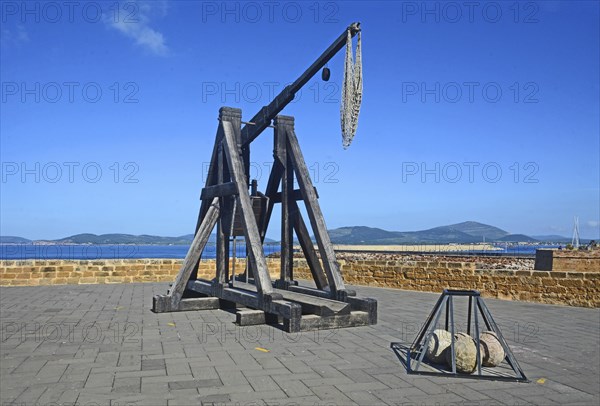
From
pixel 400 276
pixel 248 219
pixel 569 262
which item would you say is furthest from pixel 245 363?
pixel 569 262

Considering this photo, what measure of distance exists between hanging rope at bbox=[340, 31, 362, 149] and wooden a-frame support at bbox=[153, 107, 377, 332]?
221cm

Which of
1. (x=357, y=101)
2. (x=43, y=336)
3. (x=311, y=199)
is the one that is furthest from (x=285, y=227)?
(x=43, y=336)

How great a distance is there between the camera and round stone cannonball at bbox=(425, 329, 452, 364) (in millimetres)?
5402

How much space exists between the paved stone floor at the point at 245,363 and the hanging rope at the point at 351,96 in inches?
99.5

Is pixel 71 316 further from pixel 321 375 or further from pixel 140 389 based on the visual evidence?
pixel 321 375

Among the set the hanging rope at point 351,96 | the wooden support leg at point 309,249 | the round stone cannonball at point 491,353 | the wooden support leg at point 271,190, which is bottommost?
the round stone cannonball at point 491,353

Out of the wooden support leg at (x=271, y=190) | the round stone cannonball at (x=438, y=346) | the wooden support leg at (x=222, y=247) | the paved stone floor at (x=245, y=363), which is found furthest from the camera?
the wooden support leg at (x=271, y=190)

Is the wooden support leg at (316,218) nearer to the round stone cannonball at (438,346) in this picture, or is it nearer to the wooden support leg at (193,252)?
the wooden support leg at (193,252)

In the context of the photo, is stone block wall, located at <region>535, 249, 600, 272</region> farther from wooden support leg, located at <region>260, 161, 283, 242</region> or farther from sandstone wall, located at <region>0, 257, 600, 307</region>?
wooden support leg, located at <region>260, 161, 283, 242</region>

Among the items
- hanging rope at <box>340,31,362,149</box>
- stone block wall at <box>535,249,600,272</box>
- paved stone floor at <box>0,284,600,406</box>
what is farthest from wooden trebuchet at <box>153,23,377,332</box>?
stone block wall at <box>535,249,600,272</box>

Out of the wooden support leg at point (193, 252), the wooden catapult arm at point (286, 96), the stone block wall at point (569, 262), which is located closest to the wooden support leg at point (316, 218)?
the wooden catapult arm at point (286, 96)

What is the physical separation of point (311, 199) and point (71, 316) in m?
4.30

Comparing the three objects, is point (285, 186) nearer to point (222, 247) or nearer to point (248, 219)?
point (248, 219)

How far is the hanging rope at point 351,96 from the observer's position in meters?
6.13
